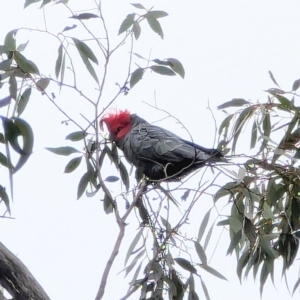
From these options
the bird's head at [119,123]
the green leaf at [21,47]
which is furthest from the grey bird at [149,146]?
the green leaf at [21,47]

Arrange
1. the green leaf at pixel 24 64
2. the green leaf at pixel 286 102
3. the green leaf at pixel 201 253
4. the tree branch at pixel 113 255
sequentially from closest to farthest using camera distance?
the tree branch at pixel 113 255 → the green leaf at pixel 24 64 → the green leaf at pixel 201 253 → the green leaf at pixel 286 102

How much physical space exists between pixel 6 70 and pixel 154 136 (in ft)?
2.92

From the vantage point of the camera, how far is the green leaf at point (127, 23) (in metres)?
1.85

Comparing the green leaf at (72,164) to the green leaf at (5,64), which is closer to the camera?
the green leaf at (5,64)

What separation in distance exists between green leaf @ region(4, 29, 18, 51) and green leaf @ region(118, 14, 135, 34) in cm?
26

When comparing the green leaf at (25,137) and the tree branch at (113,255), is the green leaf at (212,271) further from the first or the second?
the green leaf at (25,137)

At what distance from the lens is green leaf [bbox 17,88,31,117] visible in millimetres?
1809

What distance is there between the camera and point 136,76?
72.6 inches

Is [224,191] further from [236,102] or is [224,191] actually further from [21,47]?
[21,47]

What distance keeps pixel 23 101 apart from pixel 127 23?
32 cm

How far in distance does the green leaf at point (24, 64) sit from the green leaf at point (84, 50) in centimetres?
15

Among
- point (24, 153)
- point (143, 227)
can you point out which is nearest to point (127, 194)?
point (143, 227)

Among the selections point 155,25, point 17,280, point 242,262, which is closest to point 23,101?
point 155,25

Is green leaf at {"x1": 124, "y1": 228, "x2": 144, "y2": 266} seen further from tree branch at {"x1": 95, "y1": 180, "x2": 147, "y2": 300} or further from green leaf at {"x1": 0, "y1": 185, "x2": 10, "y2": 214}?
green leaf at {"x1": 0, "y1": 185, "x2": 10, "y2": 214}
